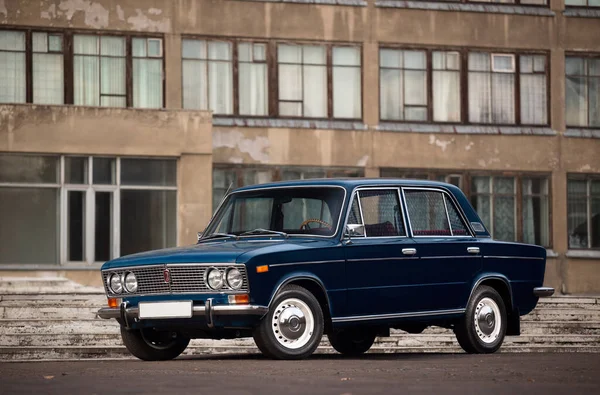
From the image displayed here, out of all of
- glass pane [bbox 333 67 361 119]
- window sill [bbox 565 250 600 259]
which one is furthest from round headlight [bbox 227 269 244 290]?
window sill [bbox 565 250 600 259]

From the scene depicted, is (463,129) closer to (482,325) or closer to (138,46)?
(138,46)

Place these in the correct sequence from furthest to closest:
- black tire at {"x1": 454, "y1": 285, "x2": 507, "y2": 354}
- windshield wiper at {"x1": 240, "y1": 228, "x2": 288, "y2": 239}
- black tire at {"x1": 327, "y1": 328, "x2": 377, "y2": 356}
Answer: black tire at {"x1": 327, "y1": 328, "x2": 377, "y2": 356} → black tire at {"x1": 454, "y1": 285, "x2": 507, "y2": 354} → windshield wiper at {"x1": 240, "y1": 228, "x2": 288, "y2": 239}

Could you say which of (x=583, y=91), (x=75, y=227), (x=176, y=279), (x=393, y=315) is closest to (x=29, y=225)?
(x=75, y=227)

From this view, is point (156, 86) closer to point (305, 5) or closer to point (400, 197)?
point (305, 5)

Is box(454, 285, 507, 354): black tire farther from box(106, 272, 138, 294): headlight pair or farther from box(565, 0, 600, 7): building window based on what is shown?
box(565, 0, 600, 7): building window

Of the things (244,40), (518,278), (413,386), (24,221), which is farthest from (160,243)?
(413,386)

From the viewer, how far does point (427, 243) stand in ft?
49.3

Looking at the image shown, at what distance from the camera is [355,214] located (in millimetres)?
14594

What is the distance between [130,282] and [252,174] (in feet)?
61.3

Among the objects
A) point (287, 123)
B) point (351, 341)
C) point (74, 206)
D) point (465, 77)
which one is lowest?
point (351, 341)

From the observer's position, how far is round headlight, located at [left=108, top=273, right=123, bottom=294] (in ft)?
46.8

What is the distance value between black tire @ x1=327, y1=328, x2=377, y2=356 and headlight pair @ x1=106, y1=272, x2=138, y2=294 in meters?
Result: 2.75

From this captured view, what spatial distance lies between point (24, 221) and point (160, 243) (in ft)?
9.69

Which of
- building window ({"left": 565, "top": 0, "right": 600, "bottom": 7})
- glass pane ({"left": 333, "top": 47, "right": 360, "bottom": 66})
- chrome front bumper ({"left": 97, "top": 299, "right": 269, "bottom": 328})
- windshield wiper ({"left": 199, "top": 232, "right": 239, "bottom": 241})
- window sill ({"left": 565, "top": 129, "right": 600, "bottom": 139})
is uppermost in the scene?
building window ({"left": 565, "top": 0, "right": 600, "bottom": 7})
